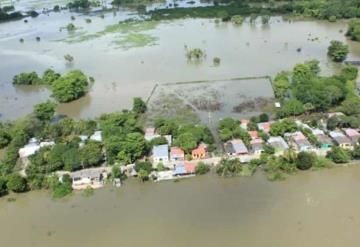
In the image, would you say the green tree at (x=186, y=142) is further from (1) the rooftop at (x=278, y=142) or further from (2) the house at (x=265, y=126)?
(2) the house at (x=265, y=126)

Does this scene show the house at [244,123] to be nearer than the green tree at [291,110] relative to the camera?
Yes

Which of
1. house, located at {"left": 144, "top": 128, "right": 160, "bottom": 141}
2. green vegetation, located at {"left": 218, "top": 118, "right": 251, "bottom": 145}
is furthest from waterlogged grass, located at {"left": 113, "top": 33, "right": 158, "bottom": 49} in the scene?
green vegetation, located at {"left": 218, "top": 118, "right": 251, "bottom": 145}

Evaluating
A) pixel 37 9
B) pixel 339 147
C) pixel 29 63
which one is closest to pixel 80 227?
pixel 339 147

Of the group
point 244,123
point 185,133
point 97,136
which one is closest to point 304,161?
point 244,123

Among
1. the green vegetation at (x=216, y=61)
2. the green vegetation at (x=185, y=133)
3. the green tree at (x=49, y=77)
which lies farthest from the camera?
the green vegetation at (x=216, y=61)

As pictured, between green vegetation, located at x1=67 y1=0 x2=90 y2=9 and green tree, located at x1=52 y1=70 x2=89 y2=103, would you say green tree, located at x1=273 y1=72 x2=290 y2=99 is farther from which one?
green vegetation, located at x1=67 y1=0 x2=90 y2=9

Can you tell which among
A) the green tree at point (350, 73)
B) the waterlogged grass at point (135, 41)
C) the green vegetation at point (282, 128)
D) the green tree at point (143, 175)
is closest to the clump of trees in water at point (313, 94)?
Answer: the green tree at point (350, 73)
